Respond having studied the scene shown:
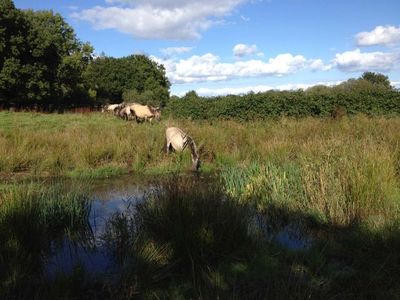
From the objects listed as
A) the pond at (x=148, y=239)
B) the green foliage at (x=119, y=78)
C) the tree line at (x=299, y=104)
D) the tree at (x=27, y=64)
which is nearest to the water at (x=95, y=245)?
the pond at (x=148, y=239)

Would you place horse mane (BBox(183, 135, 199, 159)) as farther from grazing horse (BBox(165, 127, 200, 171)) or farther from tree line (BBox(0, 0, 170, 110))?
tree line (BBox(0, 0, 170, 110))

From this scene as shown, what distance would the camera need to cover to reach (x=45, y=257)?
504 centimetres

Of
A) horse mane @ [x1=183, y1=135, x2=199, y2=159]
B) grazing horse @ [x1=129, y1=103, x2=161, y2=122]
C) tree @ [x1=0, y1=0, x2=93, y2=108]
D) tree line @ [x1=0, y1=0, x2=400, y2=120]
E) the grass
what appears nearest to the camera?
the grass

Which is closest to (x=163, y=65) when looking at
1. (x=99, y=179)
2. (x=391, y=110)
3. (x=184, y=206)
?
(x=391, y=110)

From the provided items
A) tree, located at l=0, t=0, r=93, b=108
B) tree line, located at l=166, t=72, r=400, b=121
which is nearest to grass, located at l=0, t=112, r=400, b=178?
tree line, located at l=166, t=72, r=400, b=121

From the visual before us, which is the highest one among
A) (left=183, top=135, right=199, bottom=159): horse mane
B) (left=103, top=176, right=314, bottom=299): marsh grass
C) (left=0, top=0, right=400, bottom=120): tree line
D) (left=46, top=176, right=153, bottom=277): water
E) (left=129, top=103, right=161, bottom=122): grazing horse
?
(left=0, top=0, right=400, bottom=120): tree line

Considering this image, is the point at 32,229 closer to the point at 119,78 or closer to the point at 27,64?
the point at 27,64

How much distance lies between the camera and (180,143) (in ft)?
40.2

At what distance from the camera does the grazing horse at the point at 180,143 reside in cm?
1167

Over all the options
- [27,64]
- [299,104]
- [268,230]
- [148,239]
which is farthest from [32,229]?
[27,64]

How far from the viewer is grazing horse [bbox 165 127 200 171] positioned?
1167 centimetres

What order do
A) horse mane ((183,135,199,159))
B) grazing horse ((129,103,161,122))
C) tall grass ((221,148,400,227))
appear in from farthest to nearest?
grazing horse ((129,103,161,122)) → horse mane ((183,135,199,159)) → tall grass ((221,148,400,227))

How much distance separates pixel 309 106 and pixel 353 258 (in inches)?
616

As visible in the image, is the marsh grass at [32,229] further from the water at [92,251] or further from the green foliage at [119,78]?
the green foliage at [119,78]
